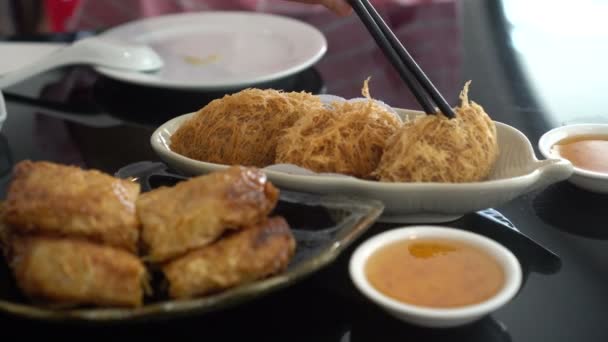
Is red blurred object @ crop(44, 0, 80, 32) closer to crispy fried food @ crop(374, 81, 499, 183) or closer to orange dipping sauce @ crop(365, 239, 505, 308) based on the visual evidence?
crispy fried food @ crop(374, 81, 499, 183)

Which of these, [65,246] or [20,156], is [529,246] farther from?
[20,156]

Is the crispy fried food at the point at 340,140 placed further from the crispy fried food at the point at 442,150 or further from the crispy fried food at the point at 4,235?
the crispy fried food at the point at 4,235

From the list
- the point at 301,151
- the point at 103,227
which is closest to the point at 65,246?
the point at 103,227

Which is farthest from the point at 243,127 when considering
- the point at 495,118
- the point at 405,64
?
the point at 495,118

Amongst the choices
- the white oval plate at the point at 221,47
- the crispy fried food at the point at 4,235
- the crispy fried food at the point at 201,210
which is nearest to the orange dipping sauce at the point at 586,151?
the crispy fried food at the point at 201,210

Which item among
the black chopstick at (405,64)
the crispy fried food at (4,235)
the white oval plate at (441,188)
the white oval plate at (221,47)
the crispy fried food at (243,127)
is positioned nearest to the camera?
the crispy fried food at (4,235)

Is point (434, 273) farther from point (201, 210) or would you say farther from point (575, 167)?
point (575, 167)

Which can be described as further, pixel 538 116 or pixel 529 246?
pixel 538 116
